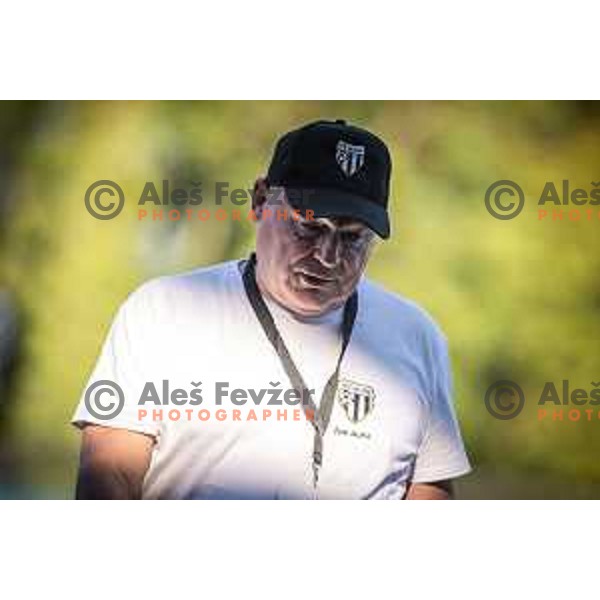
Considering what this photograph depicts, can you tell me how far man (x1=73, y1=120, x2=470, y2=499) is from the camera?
4832 millimetres

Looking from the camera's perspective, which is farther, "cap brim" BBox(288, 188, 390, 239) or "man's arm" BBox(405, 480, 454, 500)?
"man's arm" BBox(405, 480, 454, 500)

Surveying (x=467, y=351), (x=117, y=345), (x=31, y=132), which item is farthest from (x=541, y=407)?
(x=31, y=132)

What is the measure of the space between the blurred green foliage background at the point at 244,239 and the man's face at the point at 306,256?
0.09 m

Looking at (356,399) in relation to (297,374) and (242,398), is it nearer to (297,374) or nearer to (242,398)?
(297,374)

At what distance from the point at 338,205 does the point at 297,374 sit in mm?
668

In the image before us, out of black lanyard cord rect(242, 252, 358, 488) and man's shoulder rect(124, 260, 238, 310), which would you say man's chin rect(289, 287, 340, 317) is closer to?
black lanyard cord rect(242, 252, 358, 488)

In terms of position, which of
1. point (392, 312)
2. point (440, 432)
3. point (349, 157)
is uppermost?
point (349, 157)

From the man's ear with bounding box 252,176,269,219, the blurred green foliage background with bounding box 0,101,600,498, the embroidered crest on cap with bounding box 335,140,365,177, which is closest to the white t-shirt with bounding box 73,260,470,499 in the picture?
the blurred green foliage background with bounding box 0,101,600,498

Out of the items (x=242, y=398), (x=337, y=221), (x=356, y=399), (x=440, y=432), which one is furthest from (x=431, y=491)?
(x=337, y=221)

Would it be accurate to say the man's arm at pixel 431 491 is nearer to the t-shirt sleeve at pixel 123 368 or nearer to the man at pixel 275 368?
the man at pixel 275 368

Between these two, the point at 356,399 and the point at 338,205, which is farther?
the point at 356,399

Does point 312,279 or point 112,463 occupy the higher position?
point 312,279

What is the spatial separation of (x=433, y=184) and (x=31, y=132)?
1.57 meters

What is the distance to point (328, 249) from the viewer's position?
4.84 meters
